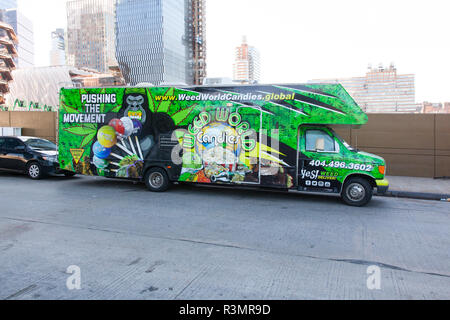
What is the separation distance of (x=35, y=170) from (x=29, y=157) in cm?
58

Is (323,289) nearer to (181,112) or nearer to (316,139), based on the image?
(316,139)

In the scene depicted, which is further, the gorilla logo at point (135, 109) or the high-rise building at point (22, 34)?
the high-rise building at point (22, 34)

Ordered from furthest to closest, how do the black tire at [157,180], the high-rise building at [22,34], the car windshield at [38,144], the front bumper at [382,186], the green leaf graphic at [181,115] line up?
the high-rise building at [22,34], the car windshield at [38,144], the black tire at [157,180], the green leaf graphic at [181,115], the front bumper at [382,186]

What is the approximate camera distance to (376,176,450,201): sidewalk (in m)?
10.9

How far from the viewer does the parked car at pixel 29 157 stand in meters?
13.1

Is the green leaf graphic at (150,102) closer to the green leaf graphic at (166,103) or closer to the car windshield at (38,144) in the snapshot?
the green leaf graphic at (166,103)

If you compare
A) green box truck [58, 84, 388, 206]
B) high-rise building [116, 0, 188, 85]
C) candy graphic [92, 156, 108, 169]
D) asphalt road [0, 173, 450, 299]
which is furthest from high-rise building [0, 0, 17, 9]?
asphalt road [0, 173, 450, 299]

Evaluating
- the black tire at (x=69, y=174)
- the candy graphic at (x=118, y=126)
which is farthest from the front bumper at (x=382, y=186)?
the black tire at (x=69, y=174)

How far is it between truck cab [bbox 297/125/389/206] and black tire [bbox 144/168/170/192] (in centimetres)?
386

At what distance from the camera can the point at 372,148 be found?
1501 centimetres

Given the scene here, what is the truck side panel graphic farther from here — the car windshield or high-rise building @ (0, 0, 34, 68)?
high-rise building @ (0, 0, 34, 68)

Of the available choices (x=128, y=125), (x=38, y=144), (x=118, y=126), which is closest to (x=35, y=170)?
(x=38, y=144)

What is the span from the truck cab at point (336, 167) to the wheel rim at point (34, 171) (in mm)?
9319

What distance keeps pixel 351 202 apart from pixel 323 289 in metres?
5.59
